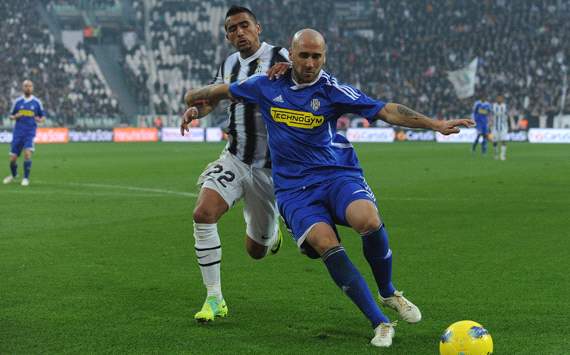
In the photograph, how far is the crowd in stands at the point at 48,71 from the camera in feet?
164

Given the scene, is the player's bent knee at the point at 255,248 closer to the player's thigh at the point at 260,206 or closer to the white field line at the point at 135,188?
the player's thigh at the point at 260,206

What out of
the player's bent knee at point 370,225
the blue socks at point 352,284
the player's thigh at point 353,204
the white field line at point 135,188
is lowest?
the white field line at point 135,188

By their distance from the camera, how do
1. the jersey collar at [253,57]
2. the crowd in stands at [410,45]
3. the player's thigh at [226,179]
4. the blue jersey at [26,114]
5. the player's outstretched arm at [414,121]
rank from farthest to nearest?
the crowd in stands at [410,45] → the blue jersey at [26,114] → the jersey collar at [253,57] → the player's thigh at [226,179] → the player's outstretched arm at [414,121]

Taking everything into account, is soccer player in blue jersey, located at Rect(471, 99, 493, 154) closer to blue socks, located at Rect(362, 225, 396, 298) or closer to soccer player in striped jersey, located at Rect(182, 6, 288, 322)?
soccer player in striped jersey, located at Rect(182, 6, 288, 322)

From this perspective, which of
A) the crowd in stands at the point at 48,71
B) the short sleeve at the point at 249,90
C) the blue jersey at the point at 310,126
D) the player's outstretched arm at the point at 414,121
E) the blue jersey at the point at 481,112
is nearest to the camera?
the player's outstretched arm at the point at 414,121

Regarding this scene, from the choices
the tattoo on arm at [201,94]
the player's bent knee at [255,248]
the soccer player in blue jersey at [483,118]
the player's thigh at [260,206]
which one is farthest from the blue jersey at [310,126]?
the soccer player in blue jersey at [483,118]

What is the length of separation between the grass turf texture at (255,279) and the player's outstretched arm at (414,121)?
4.14ft

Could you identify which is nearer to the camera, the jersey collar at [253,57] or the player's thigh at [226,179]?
the player's thigh at [226,179]

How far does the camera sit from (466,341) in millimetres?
4488

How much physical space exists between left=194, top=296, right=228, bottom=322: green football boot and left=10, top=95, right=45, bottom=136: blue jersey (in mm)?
13323

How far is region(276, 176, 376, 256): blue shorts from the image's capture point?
17.2 ft

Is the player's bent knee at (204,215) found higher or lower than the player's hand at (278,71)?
lower

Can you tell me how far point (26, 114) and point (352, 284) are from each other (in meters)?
14.5

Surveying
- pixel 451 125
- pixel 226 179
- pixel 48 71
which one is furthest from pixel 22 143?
pixel 48 71
